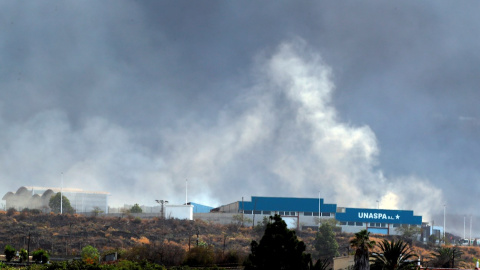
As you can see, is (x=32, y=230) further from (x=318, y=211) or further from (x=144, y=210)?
(x=318, y=211)

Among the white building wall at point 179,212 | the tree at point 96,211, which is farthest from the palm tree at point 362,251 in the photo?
the tree at point 96,211

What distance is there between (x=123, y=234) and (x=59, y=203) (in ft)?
172

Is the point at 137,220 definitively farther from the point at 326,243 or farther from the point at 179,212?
the point at 326,243

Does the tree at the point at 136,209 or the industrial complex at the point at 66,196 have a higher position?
the industrial complex at the point at 66,196

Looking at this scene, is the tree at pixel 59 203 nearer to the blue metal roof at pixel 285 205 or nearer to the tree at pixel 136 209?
the tree at pixel 136 209

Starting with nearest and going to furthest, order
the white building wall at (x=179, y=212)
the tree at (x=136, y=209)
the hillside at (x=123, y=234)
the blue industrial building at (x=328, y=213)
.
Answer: the hillside at (x=123, y=234) < the white building wall at (x=179, y=212) < the blue industrial building at (x=328, y=213) < the tree at (x=136, y=209)

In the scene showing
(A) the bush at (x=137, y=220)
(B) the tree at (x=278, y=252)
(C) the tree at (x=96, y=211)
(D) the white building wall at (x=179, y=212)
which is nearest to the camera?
(B) the tree at (x=278, y=252)

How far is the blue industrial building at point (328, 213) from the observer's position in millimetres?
176750

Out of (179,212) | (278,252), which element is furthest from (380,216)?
(278,252)

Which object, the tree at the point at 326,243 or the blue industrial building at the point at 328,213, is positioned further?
the blue industrial building at the point at 328,213

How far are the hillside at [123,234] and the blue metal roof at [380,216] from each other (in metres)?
18.4

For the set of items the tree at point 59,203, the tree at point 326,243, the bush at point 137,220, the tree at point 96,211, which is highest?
the tree at point 59,203

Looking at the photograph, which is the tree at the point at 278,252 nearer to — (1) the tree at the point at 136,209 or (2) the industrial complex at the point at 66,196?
(1) the tree at the point at 136,209

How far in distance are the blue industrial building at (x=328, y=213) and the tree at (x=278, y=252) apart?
125 metres
